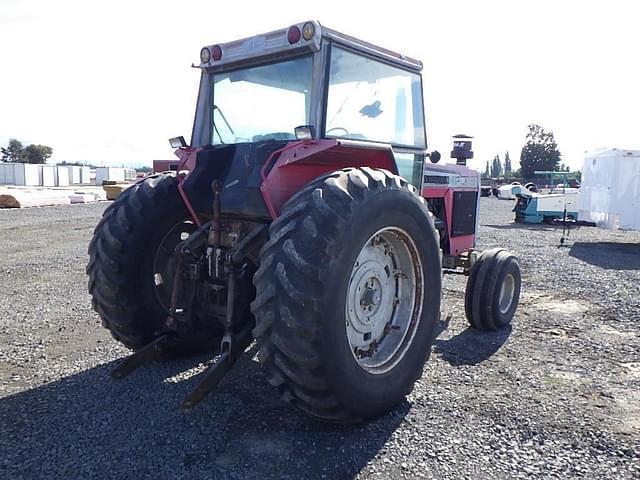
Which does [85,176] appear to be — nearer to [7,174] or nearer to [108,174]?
[108,174]

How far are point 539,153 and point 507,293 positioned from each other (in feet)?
191

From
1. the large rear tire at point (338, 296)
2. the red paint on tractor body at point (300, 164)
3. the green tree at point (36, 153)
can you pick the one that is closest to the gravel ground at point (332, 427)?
the large rear tire at point (338, 296)

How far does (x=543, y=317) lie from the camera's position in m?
5.71

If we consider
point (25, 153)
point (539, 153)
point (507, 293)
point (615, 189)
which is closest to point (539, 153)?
point (539, 153)

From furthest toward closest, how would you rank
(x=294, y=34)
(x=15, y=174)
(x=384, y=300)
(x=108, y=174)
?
(x=108, y=174)
(x=15, y=174)
(x=384, y=300)
(x=294, y=34)

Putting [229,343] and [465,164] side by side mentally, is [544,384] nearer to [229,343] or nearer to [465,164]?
[229,343]

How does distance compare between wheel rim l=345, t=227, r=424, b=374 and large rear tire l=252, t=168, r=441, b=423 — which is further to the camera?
wheel rim l=345, t=227, r=424, b=374

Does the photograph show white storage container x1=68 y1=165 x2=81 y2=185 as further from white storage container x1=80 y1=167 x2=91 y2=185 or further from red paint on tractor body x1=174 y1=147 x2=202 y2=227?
red paint on tractor body x1=174 y1=147 x2=202 y2=227

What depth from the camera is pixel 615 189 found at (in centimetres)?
1224

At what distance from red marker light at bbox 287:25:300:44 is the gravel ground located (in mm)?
2378

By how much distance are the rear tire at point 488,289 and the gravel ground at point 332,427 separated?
19cm

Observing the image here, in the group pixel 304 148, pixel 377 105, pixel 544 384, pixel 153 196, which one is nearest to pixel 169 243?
pixel 153 196

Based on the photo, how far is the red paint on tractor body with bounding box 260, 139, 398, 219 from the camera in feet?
10.2

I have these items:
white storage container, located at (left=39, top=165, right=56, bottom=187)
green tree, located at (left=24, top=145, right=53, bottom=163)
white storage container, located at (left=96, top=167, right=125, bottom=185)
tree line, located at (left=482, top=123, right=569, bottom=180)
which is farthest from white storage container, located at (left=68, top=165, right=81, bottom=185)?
tree line, located at (left=482, top=123, right=569, bottom=180)
